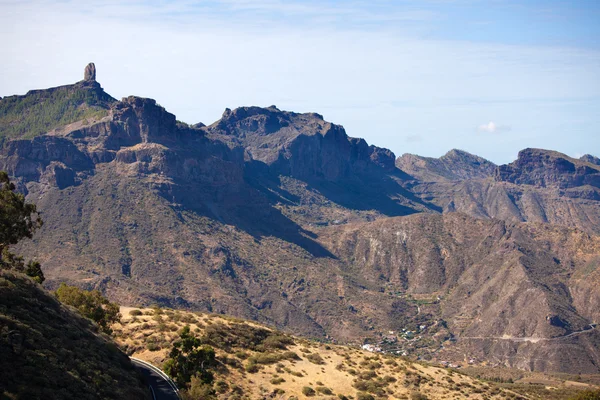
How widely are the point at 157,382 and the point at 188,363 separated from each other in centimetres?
393

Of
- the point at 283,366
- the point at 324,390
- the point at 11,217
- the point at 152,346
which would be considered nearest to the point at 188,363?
the point at 152,346

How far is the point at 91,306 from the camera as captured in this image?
6278 centimetres

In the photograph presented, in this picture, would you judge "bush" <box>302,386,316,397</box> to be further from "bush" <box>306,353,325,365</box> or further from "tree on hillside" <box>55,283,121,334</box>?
"tree on hillside" <box>55,283,121,334</box>

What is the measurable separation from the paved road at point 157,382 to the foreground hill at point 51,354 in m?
1.94

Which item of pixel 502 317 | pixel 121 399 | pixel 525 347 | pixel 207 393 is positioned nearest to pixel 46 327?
pixel 121 399

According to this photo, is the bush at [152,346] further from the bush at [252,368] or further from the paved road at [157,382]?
the bush at [252,368]

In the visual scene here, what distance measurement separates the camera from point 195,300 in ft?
636

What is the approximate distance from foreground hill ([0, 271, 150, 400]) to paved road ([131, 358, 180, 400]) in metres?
1.94

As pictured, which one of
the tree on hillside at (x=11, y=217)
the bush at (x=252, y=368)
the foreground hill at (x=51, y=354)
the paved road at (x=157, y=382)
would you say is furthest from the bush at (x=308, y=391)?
the tree on hillside at (x=11, y=217)

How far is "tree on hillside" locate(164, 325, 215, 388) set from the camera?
55.2 metres

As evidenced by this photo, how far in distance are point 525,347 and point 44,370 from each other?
164m

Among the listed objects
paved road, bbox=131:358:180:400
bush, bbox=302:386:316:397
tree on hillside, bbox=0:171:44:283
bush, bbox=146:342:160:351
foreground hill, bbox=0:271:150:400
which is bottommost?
bush, bbox=302:386:316:397

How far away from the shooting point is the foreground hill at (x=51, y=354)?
38.6 meters

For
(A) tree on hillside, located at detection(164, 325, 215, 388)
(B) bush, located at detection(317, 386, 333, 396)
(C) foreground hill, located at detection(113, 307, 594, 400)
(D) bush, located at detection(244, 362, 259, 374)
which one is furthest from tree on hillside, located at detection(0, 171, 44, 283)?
(B) bush, located at detection(317, 386, 333, 396)
